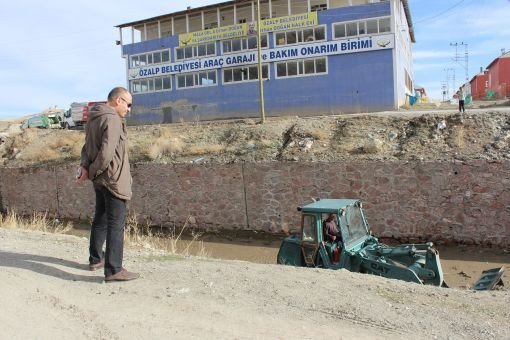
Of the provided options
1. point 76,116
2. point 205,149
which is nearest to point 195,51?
point 76,116

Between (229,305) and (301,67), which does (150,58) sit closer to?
(301,67)

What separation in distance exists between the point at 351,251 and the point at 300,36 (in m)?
29.0

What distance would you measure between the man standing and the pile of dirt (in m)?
12.2

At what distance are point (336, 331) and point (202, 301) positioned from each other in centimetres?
134

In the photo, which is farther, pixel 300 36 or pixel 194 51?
pixel 194 51

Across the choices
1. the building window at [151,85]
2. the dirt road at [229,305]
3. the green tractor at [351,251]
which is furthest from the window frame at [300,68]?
the dirt road at [229,305]

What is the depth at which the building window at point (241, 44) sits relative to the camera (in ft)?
121

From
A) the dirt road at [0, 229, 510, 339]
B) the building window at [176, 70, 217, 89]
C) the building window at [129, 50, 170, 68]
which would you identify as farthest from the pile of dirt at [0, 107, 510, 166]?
the building window at [129, 50, 170, 68]

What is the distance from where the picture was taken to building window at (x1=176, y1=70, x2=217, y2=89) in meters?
39.2

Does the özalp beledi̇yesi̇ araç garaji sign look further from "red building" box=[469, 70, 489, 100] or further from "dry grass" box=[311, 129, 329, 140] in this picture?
"red building" box=[469, 70, 489, 100]

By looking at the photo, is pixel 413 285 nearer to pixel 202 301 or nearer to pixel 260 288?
pixel 260 288

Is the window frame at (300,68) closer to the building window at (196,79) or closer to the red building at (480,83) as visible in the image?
the building window at (196,79)

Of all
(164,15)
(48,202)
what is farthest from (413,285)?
(164,15)

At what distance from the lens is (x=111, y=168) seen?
504cm
